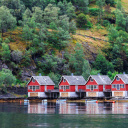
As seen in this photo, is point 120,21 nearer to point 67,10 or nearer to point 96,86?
point 67,10

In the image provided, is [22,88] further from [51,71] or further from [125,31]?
[125,31]

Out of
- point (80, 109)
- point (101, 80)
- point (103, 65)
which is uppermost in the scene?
point (103, 65)

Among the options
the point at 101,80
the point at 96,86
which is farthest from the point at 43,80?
the point at 101,80

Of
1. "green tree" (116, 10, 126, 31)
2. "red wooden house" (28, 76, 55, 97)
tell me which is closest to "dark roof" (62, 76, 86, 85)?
"red wooden house" (28, 76, 55, 97)

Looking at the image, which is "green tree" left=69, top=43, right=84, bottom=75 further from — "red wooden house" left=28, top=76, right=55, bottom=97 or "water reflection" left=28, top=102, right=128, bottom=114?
"water reflection" left=28, top=102, right=128, bottom=114

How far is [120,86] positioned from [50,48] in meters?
47.1

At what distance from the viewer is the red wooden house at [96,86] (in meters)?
123

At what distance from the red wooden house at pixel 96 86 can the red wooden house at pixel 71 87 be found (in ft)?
9.93

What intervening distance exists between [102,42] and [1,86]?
233 feet

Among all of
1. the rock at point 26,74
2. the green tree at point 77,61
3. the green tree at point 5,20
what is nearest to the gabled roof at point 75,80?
the green tree at point 77,61

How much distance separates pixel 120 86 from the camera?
120m

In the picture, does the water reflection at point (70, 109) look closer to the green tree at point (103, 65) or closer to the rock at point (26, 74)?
the rock at point (26, 74)

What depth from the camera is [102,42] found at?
181m

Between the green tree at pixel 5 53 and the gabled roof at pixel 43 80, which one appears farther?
the green tree at pixel 5 53
